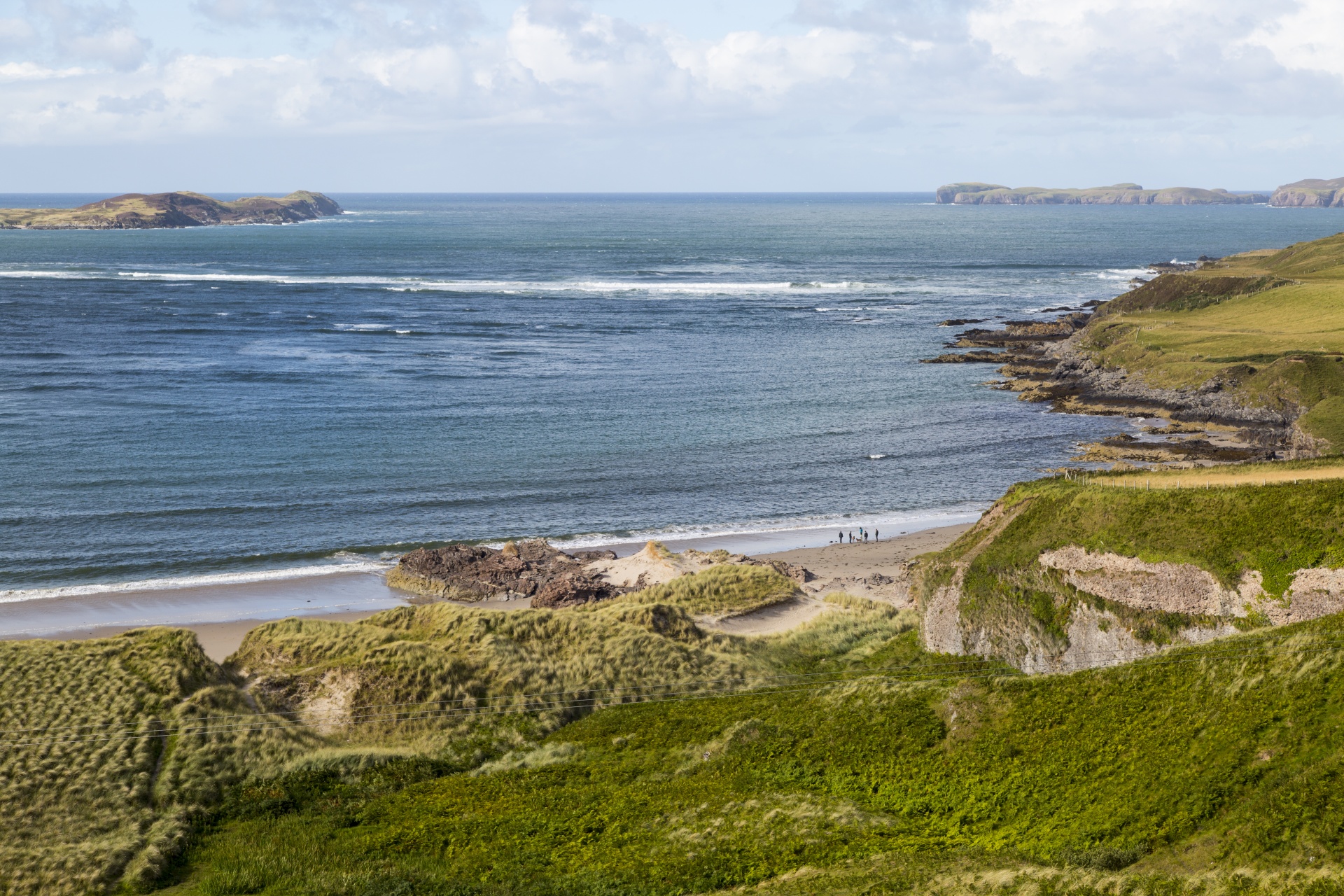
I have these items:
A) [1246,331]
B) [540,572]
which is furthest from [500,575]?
[1246,331]

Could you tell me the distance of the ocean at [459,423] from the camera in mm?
44188

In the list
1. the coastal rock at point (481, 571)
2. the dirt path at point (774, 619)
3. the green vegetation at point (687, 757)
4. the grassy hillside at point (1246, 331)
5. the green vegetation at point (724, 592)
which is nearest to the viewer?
the green vegetation at point (687, 757)

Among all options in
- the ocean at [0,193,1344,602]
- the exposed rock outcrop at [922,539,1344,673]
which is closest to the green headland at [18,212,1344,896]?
the exposed rock outcrop at [922,539,1344,673]

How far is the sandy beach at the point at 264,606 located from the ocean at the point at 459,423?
4.36 ft

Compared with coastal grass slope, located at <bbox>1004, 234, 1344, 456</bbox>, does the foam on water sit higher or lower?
lower

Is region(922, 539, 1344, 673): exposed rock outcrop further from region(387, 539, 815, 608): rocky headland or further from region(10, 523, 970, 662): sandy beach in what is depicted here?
region(387, 539, 815, 608): rocky headland

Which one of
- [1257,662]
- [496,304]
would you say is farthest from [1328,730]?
[496,304]

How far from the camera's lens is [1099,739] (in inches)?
757

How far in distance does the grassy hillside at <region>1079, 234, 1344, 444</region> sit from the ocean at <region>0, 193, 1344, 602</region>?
801 cm

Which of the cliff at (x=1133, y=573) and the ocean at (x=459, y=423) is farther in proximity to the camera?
the ocean at (x=459, y=423)

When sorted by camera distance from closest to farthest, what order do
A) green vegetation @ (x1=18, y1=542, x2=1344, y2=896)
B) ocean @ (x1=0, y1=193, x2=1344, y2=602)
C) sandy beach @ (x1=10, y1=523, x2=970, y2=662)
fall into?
1. green vegetation @ (x1=18, y1=542, x2=1344, y2=896)
2. sandy beach @ (x1=10, y1=523, x2=970, y2=662)
3. ocean @ (x1=0, y1=193, x2=1344, y2=602)

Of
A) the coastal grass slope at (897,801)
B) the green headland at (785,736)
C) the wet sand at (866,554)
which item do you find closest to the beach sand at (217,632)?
the green headland at (785,736)

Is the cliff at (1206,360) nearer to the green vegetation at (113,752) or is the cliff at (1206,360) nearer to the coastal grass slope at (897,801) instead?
the coastal grass slope at (897,801)

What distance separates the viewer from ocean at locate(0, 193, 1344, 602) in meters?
44.2
